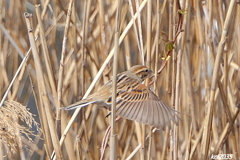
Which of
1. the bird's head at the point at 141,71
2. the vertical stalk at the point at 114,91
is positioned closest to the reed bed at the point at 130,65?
the bird's head at the point at 141,71

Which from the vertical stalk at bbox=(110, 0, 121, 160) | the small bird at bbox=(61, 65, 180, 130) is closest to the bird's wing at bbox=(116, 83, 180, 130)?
the small bird at bbox=(61, 65, 180, 130)

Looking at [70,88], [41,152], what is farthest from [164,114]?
[41,152]

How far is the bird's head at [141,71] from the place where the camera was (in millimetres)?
1789

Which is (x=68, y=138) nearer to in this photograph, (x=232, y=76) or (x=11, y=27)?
(x=11, y=27)

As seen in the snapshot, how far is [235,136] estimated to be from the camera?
1976mm

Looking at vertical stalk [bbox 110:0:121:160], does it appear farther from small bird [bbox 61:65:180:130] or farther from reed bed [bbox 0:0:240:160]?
reed bed [bbox 0:0:240:160]

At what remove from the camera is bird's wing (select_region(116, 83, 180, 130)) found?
1.53 m

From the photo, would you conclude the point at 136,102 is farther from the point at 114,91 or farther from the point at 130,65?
the point at 114,91

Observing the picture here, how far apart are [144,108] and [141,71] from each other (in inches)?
9.5

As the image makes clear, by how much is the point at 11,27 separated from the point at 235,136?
1.52 meters

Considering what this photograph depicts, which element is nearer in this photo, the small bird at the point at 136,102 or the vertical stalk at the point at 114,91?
the vertical stalk at the point at 114,91

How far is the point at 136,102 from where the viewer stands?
1.78 metres

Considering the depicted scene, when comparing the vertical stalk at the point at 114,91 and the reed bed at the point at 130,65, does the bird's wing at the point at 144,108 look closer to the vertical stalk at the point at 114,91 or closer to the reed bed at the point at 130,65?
the reed bed at the point at 130,65

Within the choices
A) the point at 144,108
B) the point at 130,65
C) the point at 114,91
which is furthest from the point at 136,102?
the point at 114,91
